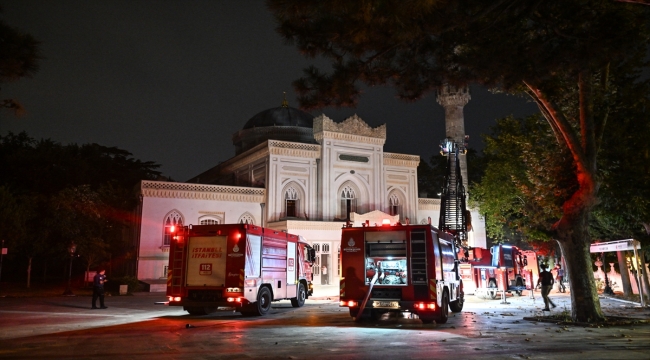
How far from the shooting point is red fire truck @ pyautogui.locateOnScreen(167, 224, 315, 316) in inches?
621

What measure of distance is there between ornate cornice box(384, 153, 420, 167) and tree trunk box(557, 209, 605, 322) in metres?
27.3

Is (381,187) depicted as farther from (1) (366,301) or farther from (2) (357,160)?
(1) (366,301)

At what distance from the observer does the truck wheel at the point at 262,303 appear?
54.4 feet

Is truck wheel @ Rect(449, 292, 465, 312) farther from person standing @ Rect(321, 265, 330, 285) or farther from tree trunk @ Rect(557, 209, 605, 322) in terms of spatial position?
person standing @ Rect(321, 265, 330, 285)

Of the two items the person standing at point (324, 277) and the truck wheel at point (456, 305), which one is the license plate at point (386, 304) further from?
the person standing at point (324, 277)

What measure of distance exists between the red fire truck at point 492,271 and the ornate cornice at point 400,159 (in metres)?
14.3

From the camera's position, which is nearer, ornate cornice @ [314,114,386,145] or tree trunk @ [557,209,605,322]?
tree trunk @ [557,209,605,322]

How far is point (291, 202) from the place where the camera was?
38.2m

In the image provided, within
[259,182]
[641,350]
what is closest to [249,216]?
[259,182]

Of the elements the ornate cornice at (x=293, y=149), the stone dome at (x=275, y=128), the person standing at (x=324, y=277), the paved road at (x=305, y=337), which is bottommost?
the paved road at (x=305, y=337)

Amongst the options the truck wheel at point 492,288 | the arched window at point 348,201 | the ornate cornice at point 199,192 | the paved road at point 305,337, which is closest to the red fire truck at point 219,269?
the paved road at point 305,337

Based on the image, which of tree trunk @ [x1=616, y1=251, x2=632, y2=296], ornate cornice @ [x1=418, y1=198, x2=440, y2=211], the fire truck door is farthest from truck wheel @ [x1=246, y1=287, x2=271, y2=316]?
ornate cornice @ [x1=418, y1=198, x2=440, y2=211]

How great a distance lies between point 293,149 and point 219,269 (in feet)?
73.5

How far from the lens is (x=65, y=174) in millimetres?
39219
